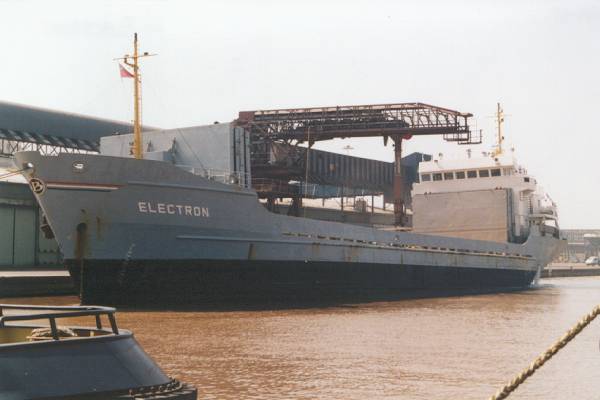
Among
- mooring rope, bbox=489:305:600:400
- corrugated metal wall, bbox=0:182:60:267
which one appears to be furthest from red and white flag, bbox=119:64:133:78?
mooring rope, bbox=489:305:600:400

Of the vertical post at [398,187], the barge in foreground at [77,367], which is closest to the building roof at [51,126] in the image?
the vertical post at [398,187]

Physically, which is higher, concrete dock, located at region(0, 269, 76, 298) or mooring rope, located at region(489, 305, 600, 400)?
mooring rope, located at region(489, 305, 600, 400)

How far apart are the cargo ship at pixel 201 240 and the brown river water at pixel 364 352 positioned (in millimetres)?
2158

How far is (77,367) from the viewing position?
5.59 m

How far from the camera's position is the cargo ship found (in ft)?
65.8

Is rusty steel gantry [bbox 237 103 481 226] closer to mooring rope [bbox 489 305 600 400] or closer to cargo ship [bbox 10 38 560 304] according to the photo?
cargo ship [bbox 10 38 560 304]

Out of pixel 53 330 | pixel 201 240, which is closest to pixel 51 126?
pixel 201 240

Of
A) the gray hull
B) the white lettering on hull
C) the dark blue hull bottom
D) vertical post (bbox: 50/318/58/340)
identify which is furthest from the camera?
the white lettering on hull

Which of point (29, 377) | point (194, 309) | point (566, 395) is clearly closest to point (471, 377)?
point (566, 395)

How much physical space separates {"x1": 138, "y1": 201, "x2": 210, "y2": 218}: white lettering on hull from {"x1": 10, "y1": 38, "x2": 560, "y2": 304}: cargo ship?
30 millimetres

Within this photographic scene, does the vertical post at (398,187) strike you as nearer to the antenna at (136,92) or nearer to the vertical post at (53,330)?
the antenna at (136,92)

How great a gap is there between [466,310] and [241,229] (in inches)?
292

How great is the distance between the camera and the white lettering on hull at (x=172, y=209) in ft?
66.9

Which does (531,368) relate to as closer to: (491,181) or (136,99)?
(136,99)
